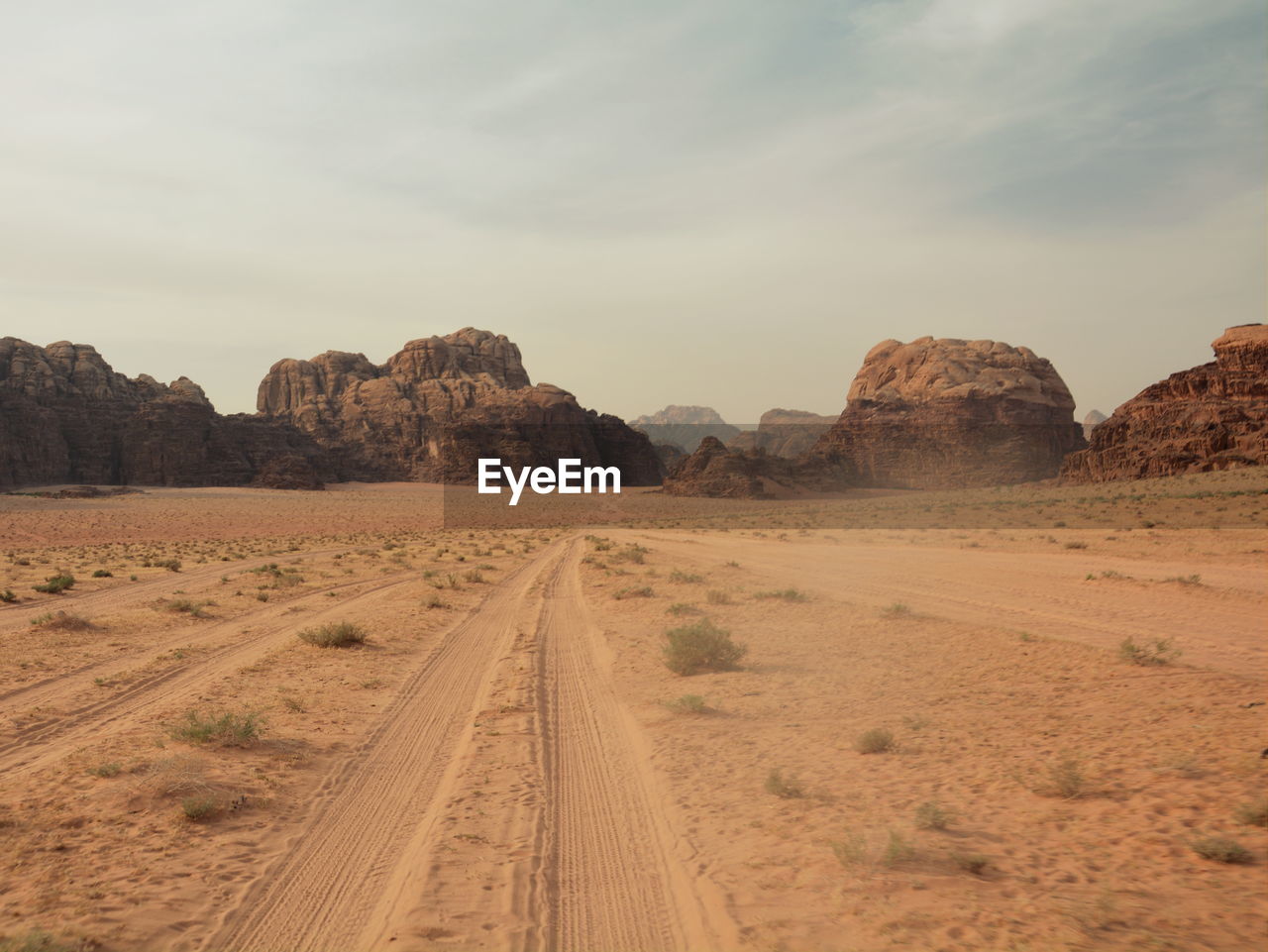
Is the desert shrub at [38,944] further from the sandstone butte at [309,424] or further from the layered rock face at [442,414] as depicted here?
the layered rock face at [442,414]

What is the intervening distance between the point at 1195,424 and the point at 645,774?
218ft

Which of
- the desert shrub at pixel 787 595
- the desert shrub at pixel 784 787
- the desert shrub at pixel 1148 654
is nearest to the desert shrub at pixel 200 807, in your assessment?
the desert shrub at pixel 784 787

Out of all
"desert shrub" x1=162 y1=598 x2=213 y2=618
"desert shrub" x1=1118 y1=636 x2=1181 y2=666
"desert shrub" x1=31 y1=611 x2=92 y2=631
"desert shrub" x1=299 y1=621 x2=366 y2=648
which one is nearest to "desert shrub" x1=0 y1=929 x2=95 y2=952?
"desert shrub" x1=299 y1=621 x2=366 y2=648

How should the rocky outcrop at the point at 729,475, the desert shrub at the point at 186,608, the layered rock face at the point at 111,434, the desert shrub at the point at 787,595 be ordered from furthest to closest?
the layered rock face at the point at 111,434
the rocky outcrop at the point at 729,475
the desert shrub at the point at 787,595
the desert shrub at the point at 186,608

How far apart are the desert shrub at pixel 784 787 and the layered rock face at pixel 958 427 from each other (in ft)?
275

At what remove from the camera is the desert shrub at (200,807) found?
18.9 ft

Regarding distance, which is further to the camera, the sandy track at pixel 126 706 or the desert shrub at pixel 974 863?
the sandy track at pixel 126 706

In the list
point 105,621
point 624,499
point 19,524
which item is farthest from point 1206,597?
point 624,499

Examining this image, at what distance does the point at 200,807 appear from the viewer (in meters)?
5.76

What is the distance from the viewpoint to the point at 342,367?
130 meters

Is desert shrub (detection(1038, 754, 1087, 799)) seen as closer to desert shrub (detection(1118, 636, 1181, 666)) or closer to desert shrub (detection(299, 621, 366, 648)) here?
desert shrub (detection(1118, 636, 1181, 666))

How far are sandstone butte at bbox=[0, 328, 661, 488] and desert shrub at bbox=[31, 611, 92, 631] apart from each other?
83.1m

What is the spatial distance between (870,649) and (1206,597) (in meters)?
7.88

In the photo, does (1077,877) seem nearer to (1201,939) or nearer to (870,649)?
(1201,939)
